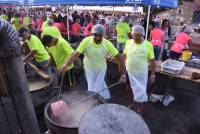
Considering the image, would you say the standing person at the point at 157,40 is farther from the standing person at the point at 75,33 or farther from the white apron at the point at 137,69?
the standing person at the point at 75,33

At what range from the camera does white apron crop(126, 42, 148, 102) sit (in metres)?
5.61

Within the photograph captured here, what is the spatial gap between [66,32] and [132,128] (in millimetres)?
11981

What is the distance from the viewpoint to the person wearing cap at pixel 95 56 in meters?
5.40

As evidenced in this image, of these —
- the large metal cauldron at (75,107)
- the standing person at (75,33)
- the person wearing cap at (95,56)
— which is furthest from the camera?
the standing person at (75,33)

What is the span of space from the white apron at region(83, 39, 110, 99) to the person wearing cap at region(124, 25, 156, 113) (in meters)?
0.57

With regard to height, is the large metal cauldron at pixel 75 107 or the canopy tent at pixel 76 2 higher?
the canopy tent at pixel 76 2

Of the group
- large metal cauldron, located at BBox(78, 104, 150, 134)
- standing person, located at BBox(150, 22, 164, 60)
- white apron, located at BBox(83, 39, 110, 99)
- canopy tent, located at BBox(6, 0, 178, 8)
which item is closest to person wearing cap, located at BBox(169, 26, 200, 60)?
standing person, located at BBox(150, 22, 164, 60)

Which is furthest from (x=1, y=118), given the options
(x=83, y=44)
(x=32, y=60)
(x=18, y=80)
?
(x=32, y=60)

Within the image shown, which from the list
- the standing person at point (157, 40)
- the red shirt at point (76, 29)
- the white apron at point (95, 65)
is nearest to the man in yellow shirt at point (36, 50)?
the white apron at point (95, 65)

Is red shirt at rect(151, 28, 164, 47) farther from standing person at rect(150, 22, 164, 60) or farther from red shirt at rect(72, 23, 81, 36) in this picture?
red shirt at rect(72, 23, 81, 36)

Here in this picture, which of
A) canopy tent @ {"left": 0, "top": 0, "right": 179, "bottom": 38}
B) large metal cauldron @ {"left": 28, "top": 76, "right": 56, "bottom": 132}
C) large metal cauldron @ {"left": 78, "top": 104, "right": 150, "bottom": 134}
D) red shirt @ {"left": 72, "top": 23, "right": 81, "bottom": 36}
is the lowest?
large metal cauldron @ {"left": 28, "top": 76, "right": 56, "bottom": 132}

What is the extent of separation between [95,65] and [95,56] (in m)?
0.19

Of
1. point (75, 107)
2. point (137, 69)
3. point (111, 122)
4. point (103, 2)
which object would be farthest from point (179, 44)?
point (111, 122)

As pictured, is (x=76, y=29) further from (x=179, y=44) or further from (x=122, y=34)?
(x=179, y=44)
